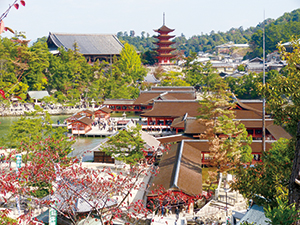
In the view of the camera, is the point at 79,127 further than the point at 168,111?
No

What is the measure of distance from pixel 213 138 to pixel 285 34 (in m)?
63.5

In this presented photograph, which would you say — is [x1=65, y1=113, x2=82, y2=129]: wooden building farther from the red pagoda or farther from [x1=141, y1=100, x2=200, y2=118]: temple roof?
the red pagoda

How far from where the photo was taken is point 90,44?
56438 mm

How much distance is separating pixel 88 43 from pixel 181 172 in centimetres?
4509

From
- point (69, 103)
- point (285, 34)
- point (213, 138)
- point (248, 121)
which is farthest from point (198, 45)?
point (213, 138)

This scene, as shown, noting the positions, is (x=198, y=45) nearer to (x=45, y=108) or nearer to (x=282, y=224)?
(x=45, y=108)

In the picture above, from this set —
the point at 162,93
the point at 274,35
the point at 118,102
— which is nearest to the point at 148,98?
the point at 162,93

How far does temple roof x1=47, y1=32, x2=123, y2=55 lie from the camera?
5400 cm

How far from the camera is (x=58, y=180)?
28.5 ft

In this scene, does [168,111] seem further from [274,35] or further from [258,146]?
[274,35]

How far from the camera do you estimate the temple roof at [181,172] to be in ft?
45.0

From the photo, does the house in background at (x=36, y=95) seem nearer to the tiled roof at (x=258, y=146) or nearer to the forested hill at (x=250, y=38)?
the tiled roof at (x=258, y=146)

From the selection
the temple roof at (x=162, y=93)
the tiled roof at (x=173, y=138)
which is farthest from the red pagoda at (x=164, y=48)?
the tiled roof at (x=173, y=138)

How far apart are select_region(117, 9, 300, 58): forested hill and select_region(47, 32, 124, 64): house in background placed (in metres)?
31.0
